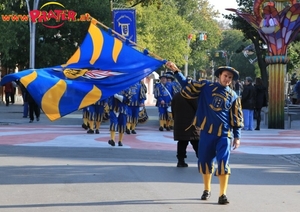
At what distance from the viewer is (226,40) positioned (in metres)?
112

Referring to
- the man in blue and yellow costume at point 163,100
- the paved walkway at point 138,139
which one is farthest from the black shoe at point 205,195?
the man in blue and yellow costume at point 163,100

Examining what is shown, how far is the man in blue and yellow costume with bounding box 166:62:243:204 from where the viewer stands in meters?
8.78

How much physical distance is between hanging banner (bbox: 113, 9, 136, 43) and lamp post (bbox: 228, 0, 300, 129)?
14.2ft

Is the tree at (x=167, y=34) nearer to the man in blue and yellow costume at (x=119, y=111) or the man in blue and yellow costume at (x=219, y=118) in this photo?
the man in blue and yellow costume at (x=119, y=111)

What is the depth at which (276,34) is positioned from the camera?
24.2 meters

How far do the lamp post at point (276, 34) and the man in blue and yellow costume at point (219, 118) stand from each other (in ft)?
50.4

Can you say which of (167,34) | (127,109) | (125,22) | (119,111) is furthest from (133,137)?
(167,34)

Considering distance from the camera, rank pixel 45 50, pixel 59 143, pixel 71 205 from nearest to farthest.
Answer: pixel 71 205 < pixel 59 143 < pixel 45 50

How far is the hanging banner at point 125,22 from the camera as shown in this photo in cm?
2666

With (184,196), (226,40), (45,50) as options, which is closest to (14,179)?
(184,196)

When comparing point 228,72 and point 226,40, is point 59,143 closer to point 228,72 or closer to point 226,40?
point 228,72

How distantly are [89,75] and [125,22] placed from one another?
47.7 ft

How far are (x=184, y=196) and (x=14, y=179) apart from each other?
9.20ft

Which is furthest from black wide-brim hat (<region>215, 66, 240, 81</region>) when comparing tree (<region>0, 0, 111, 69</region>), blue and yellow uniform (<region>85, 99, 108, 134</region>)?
tree (<region>0, 0, 111, 69</region>)
